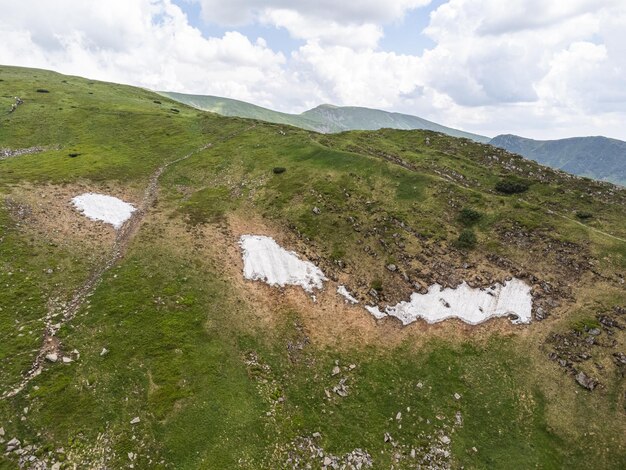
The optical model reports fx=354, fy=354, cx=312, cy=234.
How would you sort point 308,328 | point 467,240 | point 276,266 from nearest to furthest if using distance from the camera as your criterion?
point 308,328
point 276,266
point 467,240

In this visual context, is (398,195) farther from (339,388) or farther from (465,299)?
(339,388)

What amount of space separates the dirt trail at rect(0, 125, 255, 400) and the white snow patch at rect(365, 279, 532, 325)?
3195 cm

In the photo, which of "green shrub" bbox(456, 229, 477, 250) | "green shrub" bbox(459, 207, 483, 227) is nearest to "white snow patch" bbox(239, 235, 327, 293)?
"green shrub" bbox(456, 229, 477, 250)

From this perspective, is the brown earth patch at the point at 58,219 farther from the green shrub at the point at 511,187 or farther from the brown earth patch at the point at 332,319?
the green shrub at the point at 511,187

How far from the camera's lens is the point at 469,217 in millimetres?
55000

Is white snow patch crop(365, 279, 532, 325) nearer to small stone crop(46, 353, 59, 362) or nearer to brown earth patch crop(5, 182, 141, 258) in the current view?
small stone crop(46, 353, 59, 362)

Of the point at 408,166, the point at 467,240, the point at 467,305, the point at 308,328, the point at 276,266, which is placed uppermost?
the point at 408,166

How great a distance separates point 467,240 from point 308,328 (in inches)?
1065

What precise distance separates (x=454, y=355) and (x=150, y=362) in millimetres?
30670

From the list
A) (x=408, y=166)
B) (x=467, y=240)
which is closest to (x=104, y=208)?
(x=467, y=240)

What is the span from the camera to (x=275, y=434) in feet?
97.0

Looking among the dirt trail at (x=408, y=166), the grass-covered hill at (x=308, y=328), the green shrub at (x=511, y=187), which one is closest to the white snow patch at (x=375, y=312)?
the grass-covered hill at (x=308, y=328)

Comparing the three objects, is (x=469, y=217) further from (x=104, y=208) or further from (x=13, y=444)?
(x=104, y=208)

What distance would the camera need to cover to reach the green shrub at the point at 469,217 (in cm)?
5478
